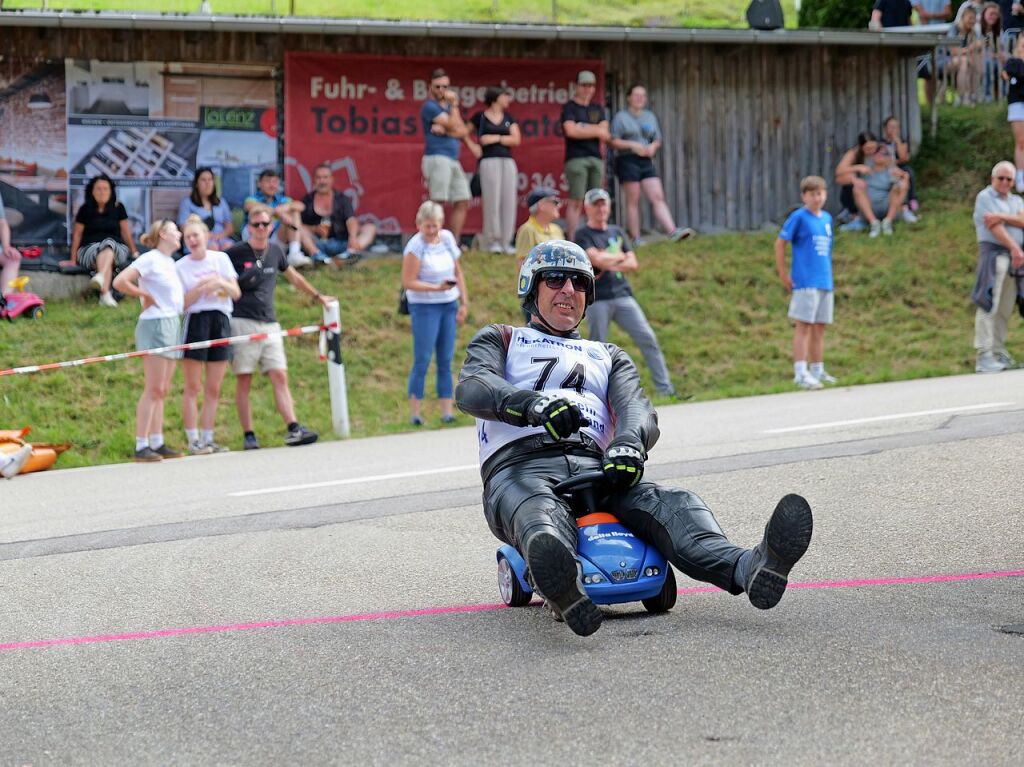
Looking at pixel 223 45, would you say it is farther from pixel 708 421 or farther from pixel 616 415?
pixel 616 415

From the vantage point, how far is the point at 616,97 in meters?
23.3

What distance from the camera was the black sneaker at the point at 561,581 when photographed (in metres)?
5.38

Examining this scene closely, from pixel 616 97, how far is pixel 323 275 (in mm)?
5979

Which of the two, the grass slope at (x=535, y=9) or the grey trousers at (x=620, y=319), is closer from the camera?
the grey trousers at (x=620, y=319)

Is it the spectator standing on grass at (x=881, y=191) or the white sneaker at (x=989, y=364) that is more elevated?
the spectator standing on grass at (x=881, y=191)

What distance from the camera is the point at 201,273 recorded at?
13578 millimetres

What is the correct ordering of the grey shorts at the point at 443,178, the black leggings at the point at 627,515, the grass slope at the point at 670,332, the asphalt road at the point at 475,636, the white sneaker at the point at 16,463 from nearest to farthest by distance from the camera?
the asphalt road at the point at 475,636
the black leggings at the point at 627,515
the white sneaker at the point at 16,463
the grass slope at the point at 670,332
the grey shorts at the point at 443,178

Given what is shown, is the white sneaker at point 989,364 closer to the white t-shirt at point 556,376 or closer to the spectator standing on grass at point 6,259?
the white t-shirt at point 556,376

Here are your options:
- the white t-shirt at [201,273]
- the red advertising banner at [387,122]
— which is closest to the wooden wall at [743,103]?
the red advertising banner at [387,122]

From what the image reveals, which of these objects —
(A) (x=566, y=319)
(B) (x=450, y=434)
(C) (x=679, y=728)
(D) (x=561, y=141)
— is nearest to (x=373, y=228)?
(D) (x=561, y=141)

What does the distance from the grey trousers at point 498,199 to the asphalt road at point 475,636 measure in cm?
1004

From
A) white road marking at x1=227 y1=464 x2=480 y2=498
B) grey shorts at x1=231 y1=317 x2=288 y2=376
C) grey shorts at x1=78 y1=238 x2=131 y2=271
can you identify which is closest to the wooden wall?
grey shorts at x1=78 y1=238 x2=131 y2=271

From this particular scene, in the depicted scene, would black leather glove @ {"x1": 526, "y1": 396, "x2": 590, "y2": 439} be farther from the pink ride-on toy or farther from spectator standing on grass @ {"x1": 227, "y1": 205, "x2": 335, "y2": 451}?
the pink ride-on toy

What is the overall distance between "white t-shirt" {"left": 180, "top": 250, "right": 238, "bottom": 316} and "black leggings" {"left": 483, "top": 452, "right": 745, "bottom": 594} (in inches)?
300
